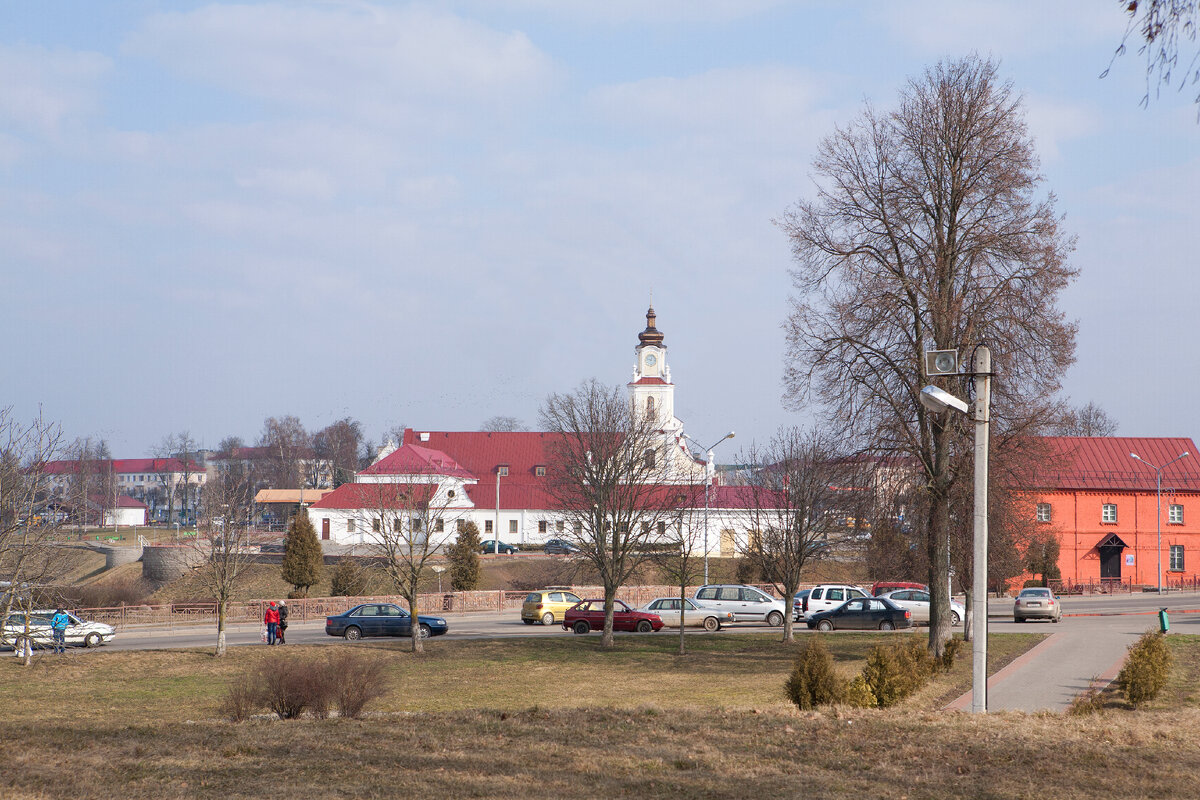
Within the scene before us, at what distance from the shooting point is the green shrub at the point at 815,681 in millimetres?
14789

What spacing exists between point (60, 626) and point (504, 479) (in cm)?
6204

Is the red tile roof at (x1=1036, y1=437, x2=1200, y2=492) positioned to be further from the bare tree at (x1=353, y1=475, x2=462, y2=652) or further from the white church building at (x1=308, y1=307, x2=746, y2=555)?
the bare tree at (x1=353, y1=475, x2=462, y2=652)

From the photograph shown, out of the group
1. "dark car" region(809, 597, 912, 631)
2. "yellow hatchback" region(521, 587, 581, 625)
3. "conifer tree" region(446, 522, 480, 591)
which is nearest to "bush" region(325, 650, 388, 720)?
"dark car" region(809, 597, 912, 631)

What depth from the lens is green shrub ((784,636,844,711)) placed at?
1479 cm

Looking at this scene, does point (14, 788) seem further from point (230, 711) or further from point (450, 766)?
point (230, 711)

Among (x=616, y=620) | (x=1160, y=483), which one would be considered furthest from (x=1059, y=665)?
(x=1160, y=483)

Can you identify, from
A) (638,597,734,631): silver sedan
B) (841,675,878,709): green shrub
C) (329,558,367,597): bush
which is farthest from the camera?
(329,558,367,597): bush

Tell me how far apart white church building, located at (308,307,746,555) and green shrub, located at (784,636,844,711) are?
2062 inches

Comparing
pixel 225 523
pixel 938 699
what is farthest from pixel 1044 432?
pixel 225 523

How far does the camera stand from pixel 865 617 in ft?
122

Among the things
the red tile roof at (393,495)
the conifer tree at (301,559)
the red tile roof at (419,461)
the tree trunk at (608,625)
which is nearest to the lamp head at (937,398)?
the tree trunk at (608,625)

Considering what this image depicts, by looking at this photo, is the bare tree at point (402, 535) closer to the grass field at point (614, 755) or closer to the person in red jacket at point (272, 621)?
the person in red jacket at point (272, 621)

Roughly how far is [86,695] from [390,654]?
10000mm

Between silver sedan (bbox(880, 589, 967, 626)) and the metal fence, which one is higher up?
silver sedan (bbox(880, 589, 967, 626))
